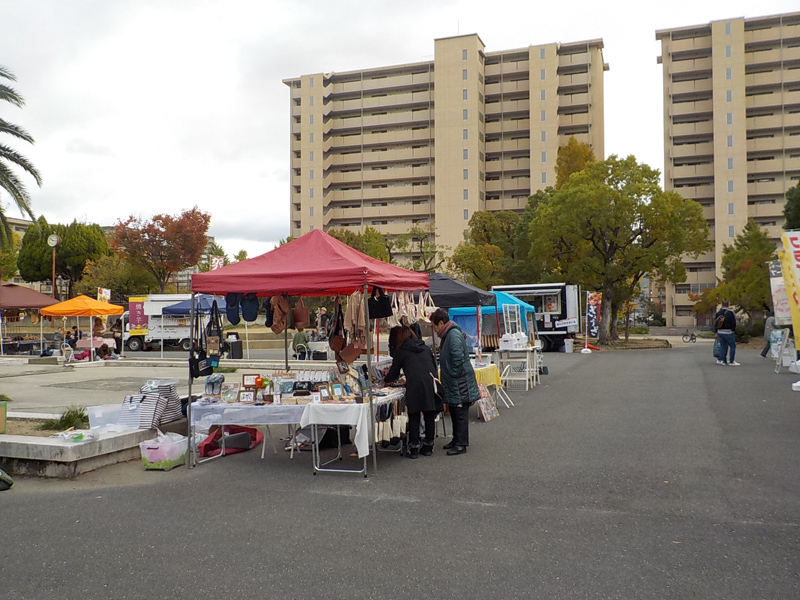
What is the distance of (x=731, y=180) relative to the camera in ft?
196

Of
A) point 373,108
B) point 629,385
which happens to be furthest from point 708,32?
point 629,385

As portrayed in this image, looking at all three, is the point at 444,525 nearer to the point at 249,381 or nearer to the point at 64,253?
the point at 249,381

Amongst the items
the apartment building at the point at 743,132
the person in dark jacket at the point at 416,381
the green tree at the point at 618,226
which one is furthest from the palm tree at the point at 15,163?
the apartment building at the point at 743,132

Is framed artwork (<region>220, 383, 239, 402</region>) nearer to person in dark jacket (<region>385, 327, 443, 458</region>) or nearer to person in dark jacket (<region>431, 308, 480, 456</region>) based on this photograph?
person in dark jacket (<region>385, 327, 443, 458</region>)

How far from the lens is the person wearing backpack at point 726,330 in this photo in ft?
59.7

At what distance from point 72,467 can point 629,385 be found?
11.7m

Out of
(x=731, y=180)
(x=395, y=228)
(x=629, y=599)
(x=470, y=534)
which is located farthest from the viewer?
(x=395, y=228)

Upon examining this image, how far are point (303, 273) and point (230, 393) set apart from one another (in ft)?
5.98

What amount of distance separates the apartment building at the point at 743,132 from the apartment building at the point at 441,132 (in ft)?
36.3

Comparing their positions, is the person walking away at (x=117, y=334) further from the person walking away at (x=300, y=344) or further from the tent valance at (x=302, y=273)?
the tent valance at (x=302, y=273)

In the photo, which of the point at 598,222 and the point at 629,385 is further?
the point at 598,222

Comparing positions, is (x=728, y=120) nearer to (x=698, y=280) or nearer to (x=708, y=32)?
(x=708, y=32)

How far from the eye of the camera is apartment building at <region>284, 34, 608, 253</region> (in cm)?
6438

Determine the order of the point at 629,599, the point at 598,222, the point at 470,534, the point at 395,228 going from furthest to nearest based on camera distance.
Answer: the point at 395,228 < the point at 598,222 < the point at 470,534 < the point at 629,599
